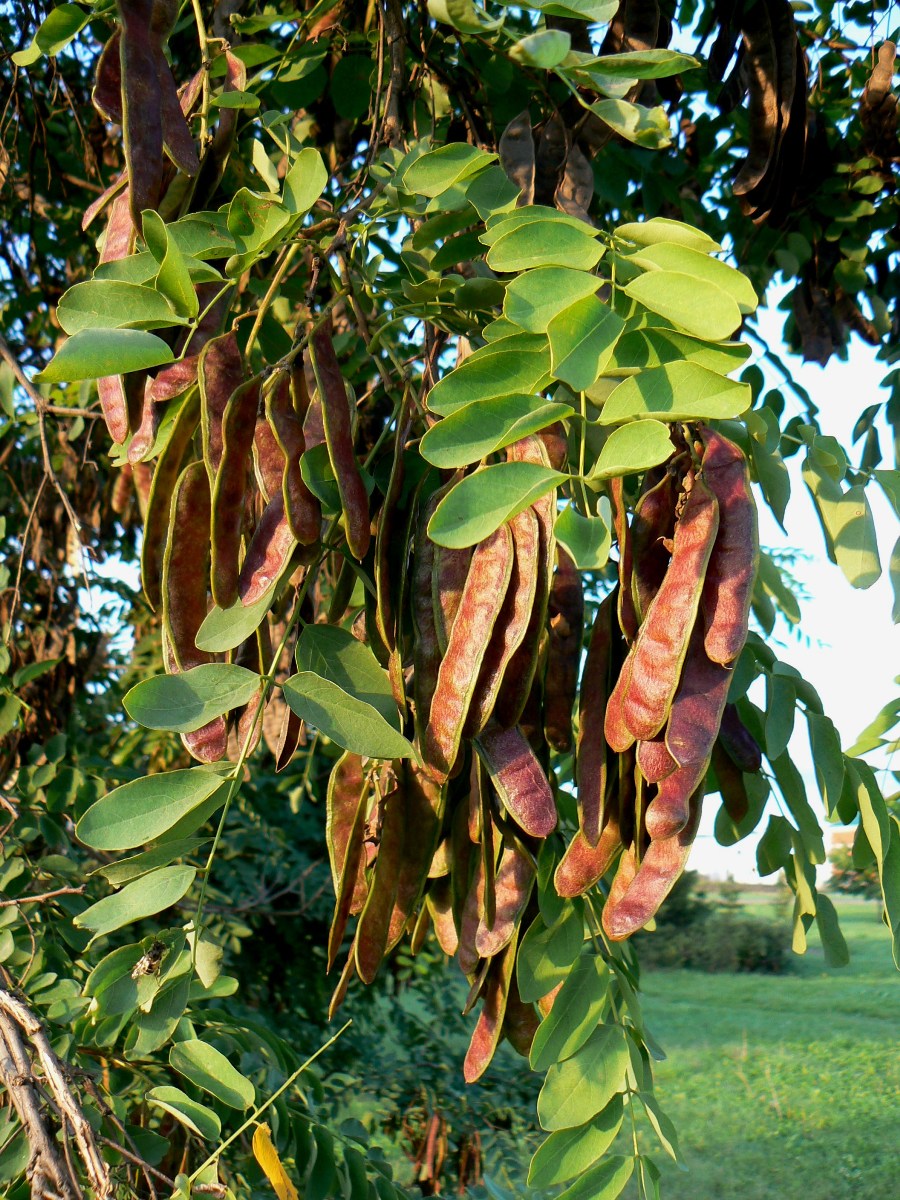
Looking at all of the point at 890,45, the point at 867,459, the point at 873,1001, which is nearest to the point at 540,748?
the point at 867,459

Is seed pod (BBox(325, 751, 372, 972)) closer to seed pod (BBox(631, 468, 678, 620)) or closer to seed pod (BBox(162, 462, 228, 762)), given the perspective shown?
seed pod (BBox(162, 462, 228, 762))

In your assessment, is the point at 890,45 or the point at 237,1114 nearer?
the point at 237,1114

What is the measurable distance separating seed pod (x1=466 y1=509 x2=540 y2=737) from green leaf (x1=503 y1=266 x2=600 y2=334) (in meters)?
0.11

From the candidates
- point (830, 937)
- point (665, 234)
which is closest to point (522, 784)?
point (665, 234)

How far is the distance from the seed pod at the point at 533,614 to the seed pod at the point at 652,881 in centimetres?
12

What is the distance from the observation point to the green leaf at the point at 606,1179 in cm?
88

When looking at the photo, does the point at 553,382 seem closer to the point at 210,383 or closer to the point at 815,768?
the point at 210,383

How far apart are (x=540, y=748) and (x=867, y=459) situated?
1011 mm

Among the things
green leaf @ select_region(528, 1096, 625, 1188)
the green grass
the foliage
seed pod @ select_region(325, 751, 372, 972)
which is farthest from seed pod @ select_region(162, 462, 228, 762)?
the green grass

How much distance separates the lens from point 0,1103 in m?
1.23

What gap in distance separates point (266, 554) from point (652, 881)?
1.05 ft

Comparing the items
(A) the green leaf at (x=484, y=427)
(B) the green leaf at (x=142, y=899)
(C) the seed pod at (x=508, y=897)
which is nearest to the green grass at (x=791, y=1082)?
(C) the seed pod at (x=508, y=897)

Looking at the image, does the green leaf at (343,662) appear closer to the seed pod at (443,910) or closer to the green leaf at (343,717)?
the green leaf at (343,717)

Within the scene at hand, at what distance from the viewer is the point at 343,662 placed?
761 mm
